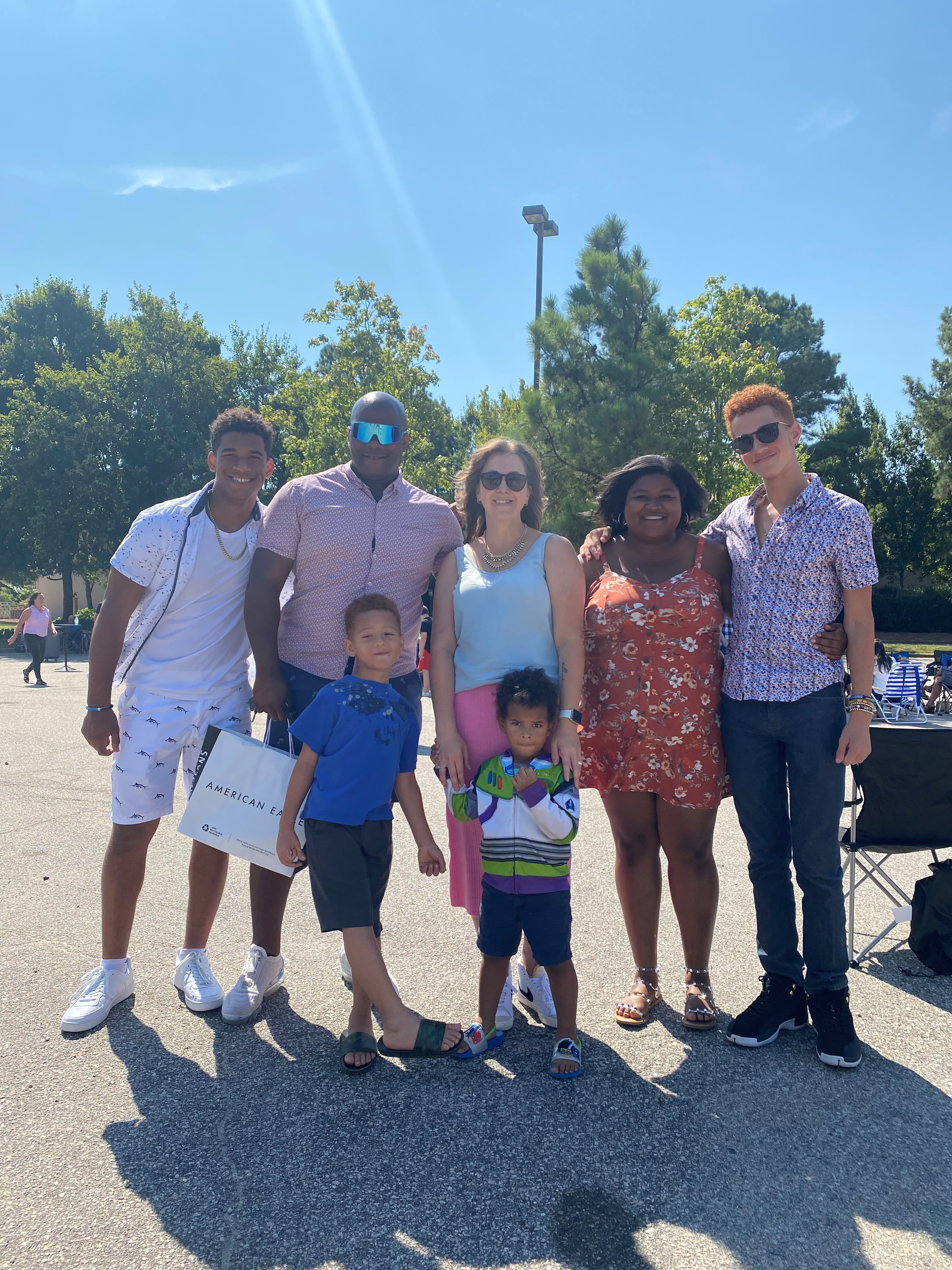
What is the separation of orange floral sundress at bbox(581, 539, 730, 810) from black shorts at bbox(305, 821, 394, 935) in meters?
0.93

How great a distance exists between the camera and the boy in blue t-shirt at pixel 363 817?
2826mm

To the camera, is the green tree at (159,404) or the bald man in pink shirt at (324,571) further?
the green tree at (159,404)

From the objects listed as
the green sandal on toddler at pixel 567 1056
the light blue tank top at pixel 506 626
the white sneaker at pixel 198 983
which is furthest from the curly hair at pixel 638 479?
the white sneaker at pixel 198 983

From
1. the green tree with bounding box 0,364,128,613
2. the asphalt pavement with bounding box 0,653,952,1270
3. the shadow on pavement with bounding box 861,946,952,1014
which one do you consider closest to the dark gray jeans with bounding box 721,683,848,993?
the asphalt pavement with bounding box 0,653,952,1270

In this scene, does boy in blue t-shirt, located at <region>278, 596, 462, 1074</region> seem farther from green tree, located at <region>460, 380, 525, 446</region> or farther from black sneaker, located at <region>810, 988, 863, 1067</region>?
green tree, located at <region>460, 380, 525, 446</region>

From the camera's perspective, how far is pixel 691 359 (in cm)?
1772

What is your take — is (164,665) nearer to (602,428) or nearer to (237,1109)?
(237,1109)

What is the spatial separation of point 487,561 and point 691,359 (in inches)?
637

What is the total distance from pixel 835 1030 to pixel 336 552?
2.42 metres

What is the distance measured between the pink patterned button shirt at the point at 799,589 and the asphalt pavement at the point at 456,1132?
1290 millimetres

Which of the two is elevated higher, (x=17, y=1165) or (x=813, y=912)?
(x=813, y=912)

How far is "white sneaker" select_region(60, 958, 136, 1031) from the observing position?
3.01 metres

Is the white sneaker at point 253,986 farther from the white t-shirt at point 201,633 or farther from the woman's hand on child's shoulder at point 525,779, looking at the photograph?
the woman's hand on child's shoulder at point 525,779

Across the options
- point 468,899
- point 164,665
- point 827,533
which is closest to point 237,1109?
point 468,899
